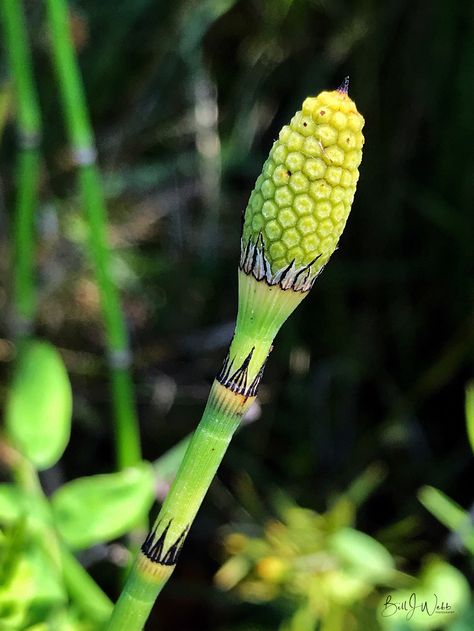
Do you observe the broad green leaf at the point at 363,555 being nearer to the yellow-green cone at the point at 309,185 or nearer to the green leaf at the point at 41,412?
the green leaf at the point at 41,412

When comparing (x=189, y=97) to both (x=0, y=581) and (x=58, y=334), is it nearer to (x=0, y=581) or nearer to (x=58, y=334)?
(x=58, y=334)

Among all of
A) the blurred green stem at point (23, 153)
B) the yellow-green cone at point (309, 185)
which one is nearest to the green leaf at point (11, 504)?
the blurred green stem at point (23, 153)

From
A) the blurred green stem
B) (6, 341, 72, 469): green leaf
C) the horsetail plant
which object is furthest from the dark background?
the horsetail plant

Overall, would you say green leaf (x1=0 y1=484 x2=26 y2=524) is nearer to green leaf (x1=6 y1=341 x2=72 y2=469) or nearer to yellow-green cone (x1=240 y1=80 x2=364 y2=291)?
green leaf (x1=6 y1=341 x2=72 y2=469)

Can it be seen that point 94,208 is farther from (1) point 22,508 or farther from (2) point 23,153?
(1) point 22,508
